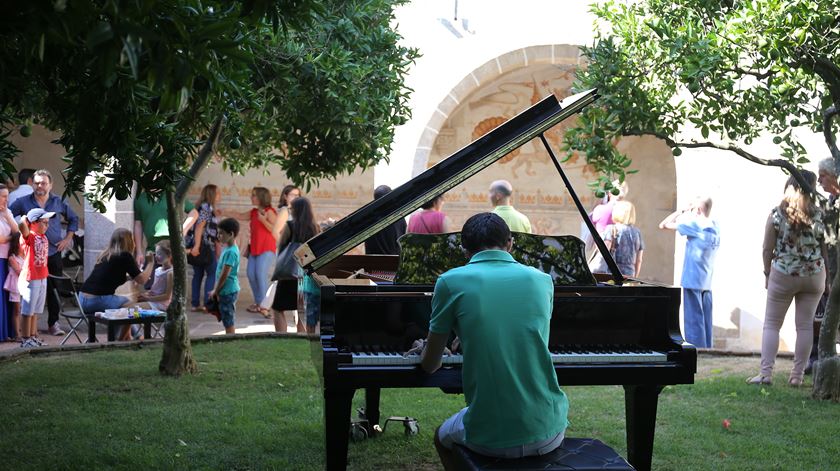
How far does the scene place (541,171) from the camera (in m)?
15.0

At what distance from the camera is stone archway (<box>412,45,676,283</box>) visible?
563 inches

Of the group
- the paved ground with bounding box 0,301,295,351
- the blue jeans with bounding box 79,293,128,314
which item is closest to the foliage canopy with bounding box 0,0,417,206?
the blue jeans with bounding box 79,293,128,314

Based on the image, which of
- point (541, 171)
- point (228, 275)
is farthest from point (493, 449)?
point (541, 171)

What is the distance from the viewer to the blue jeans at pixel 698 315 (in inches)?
413

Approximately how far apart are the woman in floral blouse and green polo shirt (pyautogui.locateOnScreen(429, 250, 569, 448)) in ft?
15.0

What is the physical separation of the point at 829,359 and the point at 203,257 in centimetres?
796

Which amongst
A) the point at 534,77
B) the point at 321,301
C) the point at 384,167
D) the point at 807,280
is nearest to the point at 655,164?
the point at 534,77

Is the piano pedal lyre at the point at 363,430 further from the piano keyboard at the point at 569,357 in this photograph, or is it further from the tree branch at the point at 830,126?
the tree branch at the point at 830,126

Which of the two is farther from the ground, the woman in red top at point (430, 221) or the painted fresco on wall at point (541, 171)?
the painted fresco on wall at point (541, 171)

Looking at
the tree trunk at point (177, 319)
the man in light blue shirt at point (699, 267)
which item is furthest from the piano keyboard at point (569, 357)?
the man in light blue shirt at point (699, 267)

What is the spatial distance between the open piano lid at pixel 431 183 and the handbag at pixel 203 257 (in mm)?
7665

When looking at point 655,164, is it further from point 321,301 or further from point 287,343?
point 321,301

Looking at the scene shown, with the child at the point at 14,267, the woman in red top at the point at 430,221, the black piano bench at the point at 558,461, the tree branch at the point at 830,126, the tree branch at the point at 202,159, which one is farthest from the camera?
the child at the point at 14,267

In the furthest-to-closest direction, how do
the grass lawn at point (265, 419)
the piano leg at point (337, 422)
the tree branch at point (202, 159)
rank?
1. the tree branch at point (202, 159)
2. the grass lawn at point (265, 419)
3. the piano leg at point (337, 422)
